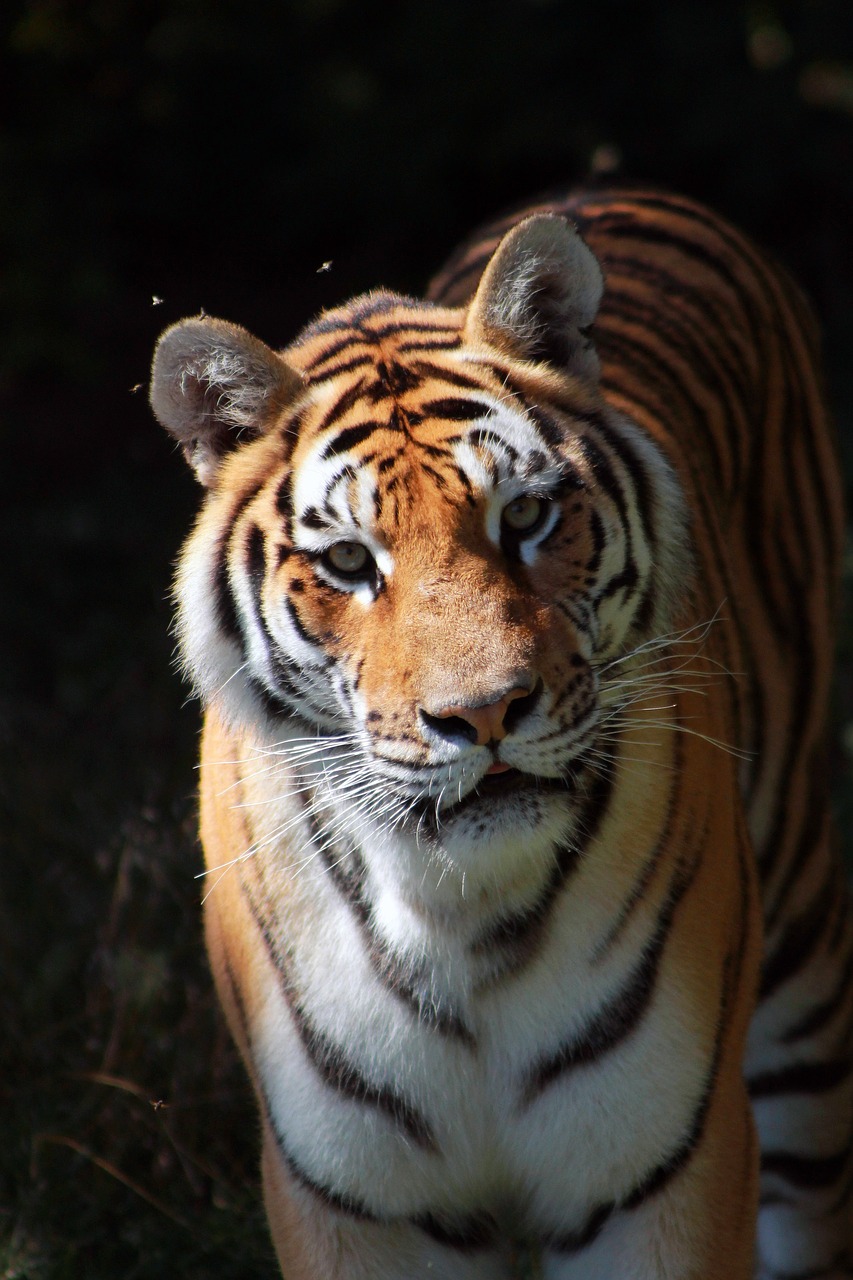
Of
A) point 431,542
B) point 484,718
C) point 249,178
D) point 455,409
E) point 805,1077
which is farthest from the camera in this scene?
point 249,178

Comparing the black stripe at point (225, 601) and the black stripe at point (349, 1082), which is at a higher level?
the black stripe at point (225, 601)

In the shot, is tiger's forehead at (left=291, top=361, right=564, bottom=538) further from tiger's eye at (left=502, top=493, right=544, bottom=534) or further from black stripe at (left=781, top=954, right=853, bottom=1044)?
black stripe at (left=781, top=954, right=853, bottom=1044)

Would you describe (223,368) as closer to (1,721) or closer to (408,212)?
(1,721)

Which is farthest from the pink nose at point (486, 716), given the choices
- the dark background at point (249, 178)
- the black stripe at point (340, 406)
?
the dark background at point (249, 178)

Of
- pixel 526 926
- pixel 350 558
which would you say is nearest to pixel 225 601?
pixel 350 558

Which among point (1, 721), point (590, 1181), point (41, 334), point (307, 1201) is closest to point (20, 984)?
point (1, 721)

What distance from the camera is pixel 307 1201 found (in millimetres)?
2070

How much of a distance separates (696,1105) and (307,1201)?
1.69ft

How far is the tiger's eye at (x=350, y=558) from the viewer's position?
1897 mm

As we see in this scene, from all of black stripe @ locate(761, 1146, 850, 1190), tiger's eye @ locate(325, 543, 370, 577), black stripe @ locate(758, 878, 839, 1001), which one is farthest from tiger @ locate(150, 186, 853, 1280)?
black stripe @ locate(761, 1146, 850, 1190)

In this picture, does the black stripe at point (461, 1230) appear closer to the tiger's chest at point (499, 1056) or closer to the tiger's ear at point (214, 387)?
the tiger's chest at point (499, 1056)

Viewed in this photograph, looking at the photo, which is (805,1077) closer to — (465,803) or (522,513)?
(465,803)

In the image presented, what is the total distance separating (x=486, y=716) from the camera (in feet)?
5.69

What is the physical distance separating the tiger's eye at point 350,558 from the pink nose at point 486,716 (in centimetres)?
24
